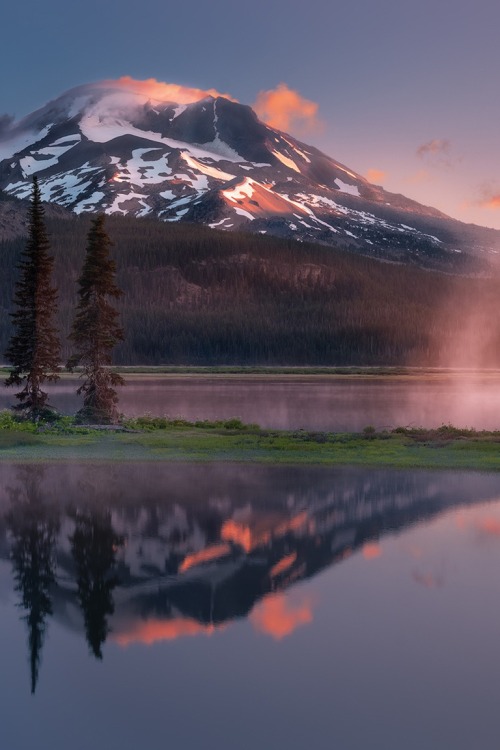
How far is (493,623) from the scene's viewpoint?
16.7 meters

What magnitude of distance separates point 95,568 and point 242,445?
22.5 meters

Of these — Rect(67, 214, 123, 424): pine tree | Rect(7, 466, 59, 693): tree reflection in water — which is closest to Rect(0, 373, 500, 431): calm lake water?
Rect(67, 214, 123, 424): pine tree

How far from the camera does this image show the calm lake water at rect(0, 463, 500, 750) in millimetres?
12500

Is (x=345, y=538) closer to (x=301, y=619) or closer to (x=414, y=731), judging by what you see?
(x=301, y=619)

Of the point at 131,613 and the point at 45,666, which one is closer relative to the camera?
the point at 45,666

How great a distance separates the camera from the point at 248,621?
54.1 ft

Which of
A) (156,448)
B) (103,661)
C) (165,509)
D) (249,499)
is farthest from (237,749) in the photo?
(156,448)

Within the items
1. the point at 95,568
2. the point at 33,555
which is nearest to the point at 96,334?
the point at 33,555

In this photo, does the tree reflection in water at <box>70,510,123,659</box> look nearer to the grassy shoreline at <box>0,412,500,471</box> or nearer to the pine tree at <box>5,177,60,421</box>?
the grassy shoreline at <box>0,412,500,471</box>

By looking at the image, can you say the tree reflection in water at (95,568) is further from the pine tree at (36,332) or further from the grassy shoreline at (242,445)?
the pine tree at (36,332)

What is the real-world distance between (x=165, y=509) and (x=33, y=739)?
1452 cm

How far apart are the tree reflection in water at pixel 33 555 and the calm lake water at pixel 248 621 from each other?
63 millimetres

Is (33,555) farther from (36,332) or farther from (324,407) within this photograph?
(324,407)

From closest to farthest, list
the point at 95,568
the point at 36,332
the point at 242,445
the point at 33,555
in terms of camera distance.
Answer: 1. the point at 95,568
2. the point at 33,555
3. the point at 242,445
4. the point at 36,332
